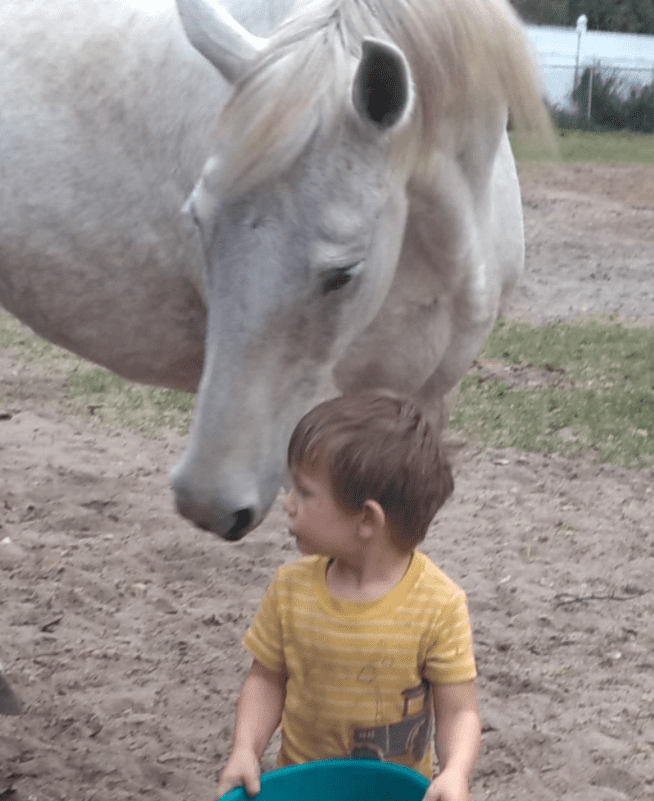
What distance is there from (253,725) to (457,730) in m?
0.31

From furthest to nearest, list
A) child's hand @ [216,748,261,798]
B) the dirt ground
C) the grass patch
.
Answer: the grass patch < the dirt ground < child's hand @ [216,748,261,798]

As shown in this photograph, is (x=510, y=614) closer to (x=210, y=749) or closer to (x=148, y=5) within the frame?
(x=210, y=749)

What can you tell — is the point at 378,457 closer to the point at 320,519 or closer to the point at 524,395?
the point at 320,519

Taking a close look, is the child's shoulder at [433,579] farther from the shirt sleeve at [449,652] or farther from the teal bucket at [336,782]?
the teal bucket at [336,782]

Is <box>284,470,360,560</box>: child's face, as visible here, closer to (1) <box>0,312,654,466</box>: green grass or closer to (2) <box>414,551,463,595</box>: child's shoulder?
(2) <box>414,551,463,595</box>: child's shoulder

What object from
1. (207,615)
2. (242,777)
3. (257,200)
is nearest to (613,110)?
(207,615)

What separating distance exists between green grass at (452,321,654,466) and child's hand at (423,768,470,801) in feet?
10.8

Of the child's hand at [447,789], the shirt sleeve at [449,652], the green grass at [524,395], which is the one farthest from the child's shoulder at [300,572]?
the green grass at [524,395]

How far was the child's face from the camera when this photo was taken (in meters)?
1.52

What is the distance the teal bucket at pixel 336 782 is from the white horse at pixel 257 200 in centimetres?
45

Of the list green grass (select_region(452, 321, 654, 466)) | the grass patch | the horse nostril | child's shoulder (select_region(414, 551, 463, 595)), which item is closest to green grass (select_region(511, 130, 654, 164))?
green grass (select_region(452, 321, 654, 466))

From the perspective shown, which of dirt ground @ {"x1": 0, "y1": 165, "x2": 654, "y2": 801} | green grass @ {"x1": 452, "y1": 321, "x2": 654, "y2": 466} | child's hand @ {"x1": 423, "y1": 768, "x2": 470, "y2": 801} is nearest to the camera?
child's hand @ {"x1": 423, "y1": 768, "x2": 470, "y2": 801}

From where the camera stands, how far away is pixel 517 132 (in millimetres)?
2236

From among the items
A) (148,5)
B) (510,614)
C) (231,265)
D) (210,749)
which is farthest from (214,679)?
(148,5)
